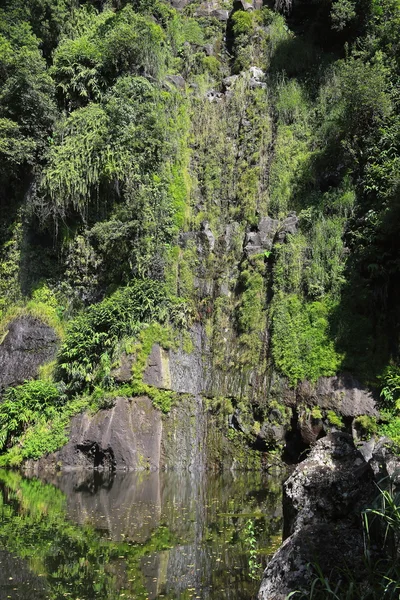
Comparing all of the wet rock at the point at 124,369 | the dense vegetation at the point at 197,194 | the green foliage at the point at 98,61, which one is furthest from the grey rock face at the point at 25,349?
the green foliage at the point at 98,61

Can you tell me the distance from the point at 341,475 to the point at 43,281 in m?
14.0

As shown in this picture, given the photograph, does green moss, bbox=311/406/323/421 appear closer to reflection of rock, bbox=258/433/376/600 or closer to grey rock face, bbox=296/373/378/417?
grey rock face, bbox=296/373/378/417

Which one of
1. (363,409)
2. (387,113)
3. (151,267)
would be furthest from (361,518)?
(387,113)

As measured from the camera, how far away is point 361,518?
3869 mm

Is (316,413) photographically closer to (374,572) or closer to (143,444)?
(143,444)

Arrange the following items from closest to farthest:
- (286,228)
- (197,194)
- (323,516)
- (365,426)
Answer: (323,516), (365,426), (286,228), (197,194)

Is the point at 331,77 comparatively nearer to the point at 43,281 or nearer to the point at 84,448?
the point at 43,281

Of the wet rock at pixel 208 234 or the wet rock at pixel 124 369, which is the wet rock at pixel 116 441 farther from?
the wet rock at pixel 208 234

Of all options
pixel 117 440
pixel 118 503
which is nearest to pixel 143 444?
pixel 117 440

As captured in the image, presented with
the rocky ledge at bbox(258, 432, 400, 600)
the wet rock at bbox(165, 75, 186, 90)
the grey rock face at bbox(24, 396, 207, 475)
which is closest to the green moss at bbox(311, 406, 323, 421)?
the grey rock face at bbox(24, 396, 207, 475)

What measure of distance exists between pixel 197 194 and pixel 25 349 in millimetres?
7423

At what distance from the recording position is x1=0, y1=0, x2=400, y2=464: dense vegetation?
1305 cm

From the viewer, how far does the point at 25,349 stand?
49.6 ft

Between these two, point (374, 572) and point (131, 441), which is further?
point (131, 441)
